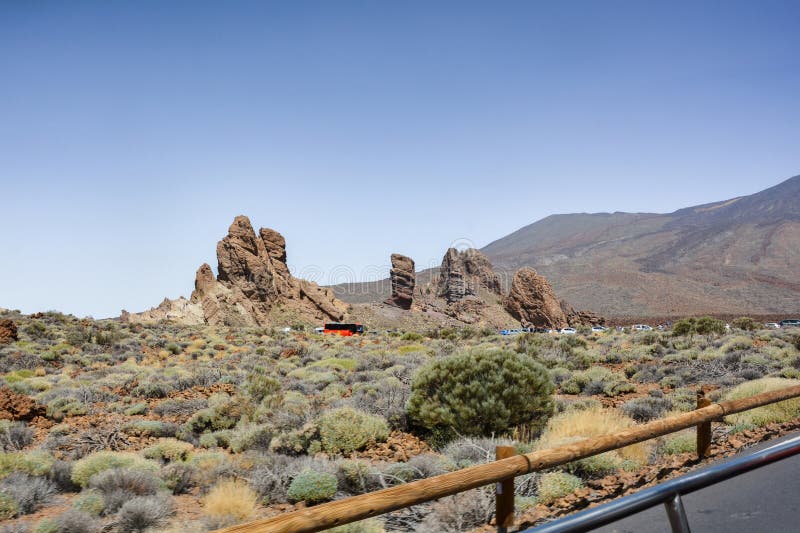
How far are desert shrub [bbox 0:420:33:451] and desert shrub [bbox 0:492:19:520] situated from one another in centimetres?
449

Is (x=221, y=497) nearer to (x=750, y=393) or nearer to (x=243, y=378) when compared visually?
(x=750, y=393)

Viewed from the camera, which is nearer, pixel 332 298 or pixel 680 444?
pixel 680 444

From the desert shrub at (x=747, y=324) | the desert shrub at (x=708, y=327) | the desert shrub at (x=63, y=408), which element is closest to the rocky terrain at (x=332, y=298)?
the desert shrub at (x=747, y=324)

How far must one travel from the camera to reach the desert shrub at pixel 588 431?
802cm

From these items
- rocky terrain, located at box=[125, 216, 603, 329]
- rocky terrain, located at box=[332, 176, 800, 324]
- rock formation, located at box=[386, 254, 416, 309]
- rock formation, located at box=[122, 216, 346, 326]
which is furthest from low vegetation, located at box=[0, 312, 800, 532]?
rocky terrain, located at box=[332, 176, 800, 324]

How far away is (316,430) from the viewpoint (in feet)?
32.6

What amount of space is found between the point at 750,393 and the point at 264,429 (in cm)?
952

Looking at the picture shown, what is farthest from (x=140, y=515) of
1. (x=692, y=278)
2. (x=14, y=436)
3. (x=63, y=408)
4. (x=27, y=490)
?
(x=692, y=278)

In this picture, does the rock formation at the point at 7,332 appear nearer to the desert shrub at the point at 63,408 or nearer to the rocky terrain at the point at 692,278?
the desert shrub at the point at 63,408

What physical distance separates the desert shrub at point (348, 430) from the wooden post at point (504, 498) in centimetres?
484

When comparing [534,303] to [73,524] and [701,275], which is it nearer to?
[701,275]

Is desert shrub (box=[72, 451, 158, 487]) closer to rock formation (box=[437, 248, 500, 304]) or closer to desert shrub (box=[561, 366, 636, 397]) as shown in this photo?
desert shrub (box=[561, 366, 636, 397])

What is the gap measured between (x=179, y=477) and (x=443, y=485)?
545 centimetres

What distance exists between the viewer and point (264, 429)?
10398 millimetres
